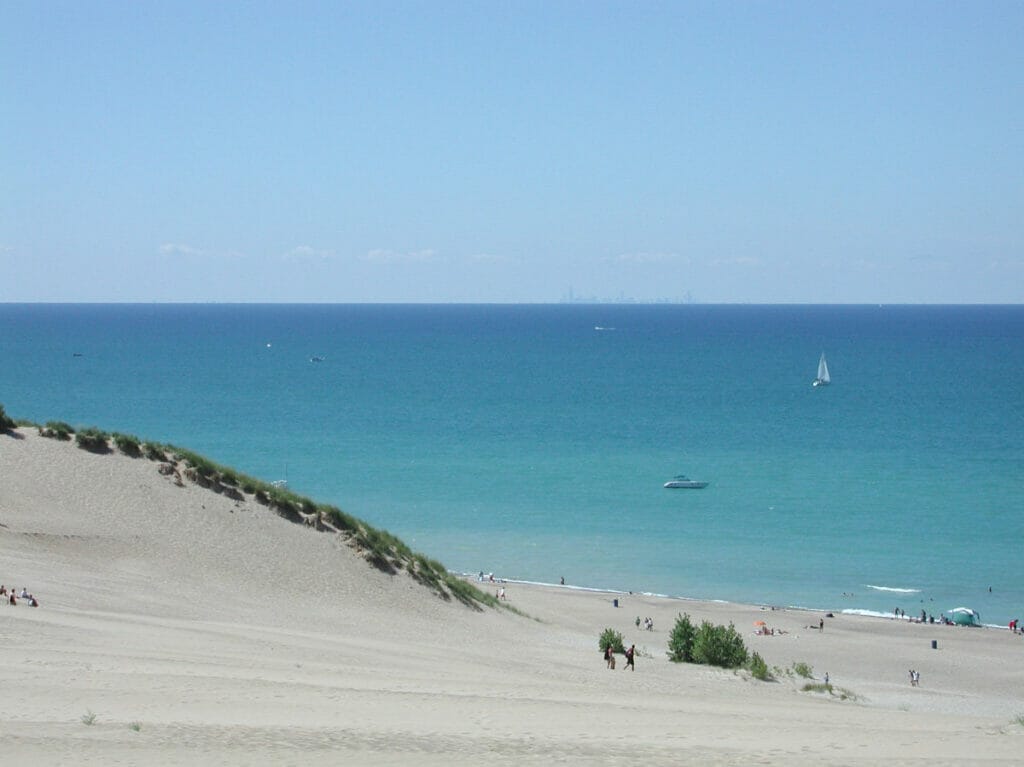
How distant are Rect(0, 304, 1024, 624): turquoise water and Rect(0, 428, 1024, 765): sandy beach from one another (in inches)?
256

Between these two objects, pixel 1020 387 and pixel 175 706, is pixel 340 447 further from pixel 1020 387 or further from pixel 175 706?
pixel 1020 387

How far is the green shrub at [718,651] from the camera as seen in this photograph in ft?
77.5

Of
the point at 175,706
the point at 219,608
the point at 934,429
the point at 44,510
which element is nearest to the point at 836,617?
the point at 219,608

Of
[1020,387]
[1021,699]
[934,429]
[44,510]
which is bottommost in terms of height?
[1021,699]

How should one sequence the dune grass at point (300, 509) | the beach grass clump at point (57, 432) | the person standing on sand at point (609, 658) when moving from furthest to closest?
the beach grass clump at point (57, 432) → the dune grass at point (300, 509) → the person standing on sand at point (609, 658)

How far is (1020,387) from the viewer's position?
10894cm

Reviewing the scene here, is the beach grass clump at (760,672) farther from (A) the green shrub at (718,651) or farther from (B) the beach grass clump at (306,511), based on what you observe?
(B) the beach grass clump at (306,511)

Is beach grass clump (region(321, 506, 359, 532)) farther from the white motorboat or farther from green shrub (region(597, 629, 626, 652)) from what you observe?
the white motorboat

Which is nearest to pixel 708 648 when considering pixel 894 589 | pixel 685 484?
pixel 894 589

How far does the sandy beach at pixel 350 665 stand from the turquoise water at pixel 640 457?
651cm

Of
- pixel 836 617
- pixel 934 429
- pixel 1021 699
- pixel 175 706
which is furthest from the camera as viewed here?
pixel 934 429

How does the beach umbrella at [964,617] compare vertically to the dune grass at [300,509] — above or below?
below

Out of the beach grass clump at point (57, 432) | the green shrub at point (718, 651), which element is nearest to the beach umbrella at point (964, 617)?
the green shrub at point (718, 651)

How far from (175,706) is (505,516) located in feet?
118
